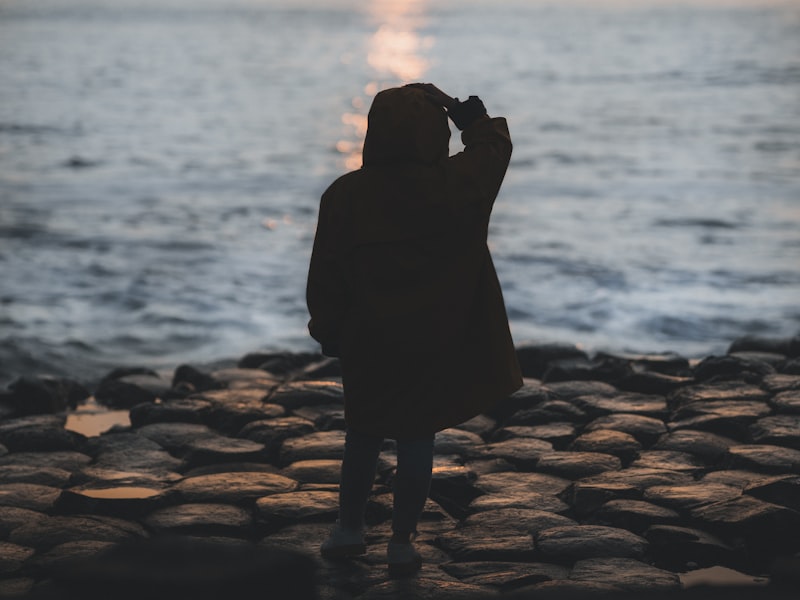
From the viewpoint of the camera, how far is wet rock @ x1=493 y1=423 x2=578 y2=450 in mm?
5469

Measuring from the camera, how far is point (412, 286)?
3.88 m

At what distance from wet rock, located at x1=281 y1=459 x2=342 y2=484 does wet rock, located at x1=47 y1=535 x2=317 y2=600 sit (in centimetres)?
301

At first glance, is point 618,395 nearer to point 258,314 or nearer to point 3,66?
point 258,314

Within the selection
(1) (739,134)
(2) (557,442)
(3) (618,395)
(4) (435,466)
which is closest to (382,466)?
(4) (435,466)

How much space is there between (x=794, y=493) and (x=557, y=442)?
4.12 feet

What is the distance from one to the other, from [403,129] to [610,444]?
2.17 metres

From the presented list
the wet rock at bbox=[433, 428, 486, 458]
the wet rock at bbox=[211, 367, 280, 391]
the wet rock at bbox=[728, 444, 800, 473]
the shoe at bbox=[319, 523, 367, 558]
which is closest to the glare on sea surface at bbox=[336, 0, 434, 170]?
the wet rock at bbox=[211, 367, 280, 391]

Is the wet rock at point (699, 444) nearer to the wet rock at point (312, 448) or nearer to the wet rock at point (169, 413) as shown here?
the wet rock at point (312, 448)

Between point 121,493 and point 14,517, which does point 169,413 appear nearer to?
point 121,493

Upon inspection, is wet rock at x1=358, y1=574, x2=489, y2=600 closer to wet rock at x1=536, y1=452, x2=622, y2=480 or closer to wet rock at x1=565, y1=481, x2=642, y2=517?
wet rock at x1=565, y1=481, x2=642, y2=517

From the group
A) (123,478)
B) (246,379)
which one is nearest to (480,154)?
(123,478)

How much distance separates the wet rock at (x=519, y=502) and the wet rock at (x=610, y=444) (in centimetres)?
64

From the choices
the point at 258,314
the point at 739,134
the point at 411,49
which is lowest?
the point at 258,314

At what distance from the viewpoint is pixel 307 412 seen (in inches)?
237
